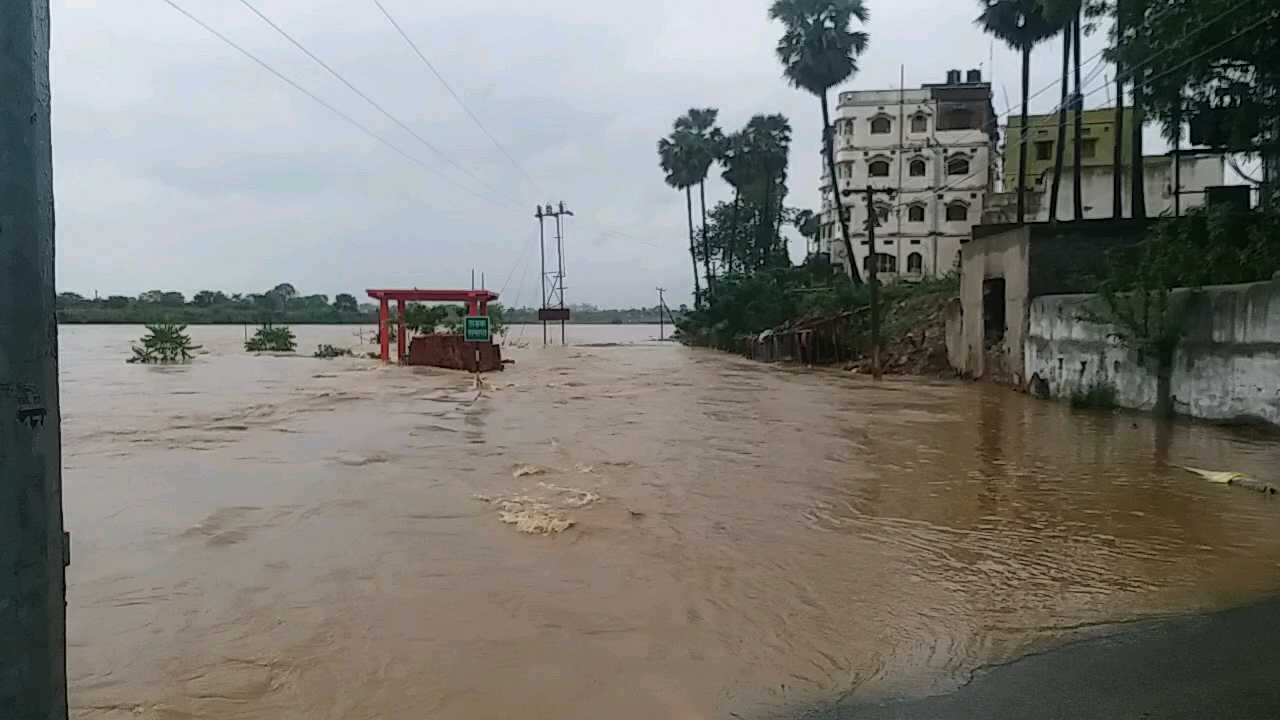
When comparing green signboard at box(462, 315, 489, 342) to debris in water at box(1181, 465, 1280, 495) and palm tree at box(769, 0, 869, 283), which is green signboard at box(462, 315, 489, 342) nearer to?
palm tree at box(769, 0, 869, 283)

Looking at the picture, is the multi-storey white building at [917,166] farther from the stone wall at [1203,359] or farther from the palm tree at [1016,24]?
the stone wall at [1203,359]

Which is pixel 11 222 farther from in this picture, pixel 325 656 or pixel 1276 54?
pixel 1276 54

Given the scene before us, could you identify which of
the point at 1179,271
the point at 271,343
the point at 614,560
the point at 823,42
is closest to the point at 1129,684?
the point at 614,560

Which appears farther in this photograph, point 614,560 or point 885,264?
point 885,264

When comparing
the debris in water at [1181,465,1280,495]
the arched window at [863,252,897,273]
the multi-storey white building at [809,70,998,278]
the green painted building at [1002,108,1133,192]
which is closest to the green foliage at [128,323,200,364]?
the debris in water at [1181,465,1280,495]

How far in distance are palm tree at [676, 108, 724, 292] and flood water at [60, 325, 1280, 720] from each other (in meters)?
52.5

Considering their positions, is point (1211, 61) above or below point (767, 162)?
below

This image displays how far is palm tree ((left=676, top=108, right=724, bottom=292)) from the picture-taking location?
6575 centimetres

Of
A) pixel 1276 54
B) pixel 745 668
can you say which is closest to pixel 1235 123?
pixel 1276 54

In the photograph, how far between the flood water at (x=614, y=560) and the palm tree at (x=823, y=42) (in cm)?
2803

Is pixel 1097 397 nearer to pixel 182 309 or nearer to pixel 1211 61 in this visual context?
pixel 1211 61

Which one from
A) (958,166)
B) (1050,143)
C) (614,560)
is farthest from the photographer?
(958,166)

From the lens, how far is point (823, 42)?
40.1 m

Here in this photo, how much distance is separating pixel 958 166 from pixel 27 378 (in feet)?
208
